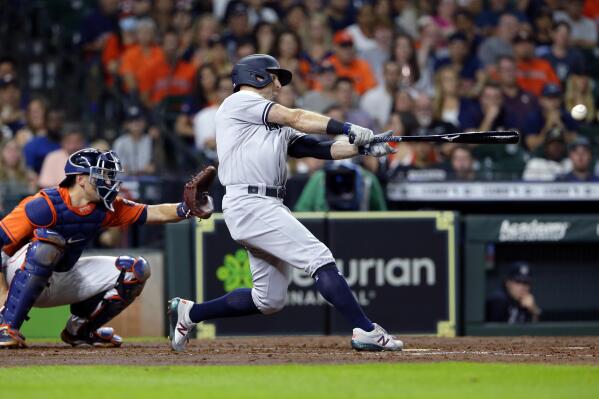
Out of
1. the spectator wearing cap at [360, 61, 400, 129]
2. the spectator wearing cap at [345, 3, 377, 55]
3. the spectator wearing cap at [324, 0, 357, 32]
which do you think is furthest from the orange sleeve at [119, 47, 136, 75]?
the spectator wearing cap at [360, 61, 400, 129]

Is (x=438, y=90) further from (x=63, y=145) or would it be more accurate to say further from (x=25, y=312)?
(x=25, y=312)

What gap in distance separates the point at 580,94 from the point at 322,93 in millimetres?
2727

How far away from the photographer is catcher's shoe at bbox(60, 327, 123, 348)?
852 centimetres

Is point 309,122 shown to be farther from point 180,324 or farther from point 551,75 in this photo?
point 551,75

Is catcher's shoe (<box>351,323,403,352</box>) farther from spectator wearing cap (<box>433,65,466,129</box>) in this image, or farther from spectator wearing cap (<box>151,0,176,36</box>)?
spectator wearing cap (<box>151,0,176,36</box>)

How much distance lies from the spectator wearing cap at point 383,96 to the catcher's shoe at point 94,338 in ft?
16.1

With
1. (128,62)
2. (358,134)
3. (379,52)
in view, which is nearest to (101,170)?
(358,134)

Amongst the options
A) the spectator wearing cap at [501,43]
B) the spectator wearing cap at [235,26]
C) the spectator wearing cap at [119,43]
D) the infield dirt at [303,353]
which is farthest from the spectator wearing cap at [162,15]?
the infield dirt at [303,353]

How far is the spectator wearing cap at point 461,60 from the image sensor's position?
13.5 m

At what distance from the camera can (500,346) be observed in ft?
27.5

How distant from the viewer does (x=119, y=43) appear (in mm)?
14008

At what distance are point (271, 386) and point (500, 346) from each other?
2.87m

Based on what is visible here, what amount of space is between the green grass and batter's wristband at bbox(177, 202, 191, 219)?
1556mm

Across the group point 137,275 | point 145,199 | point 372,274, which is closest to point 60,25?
point 145,199
